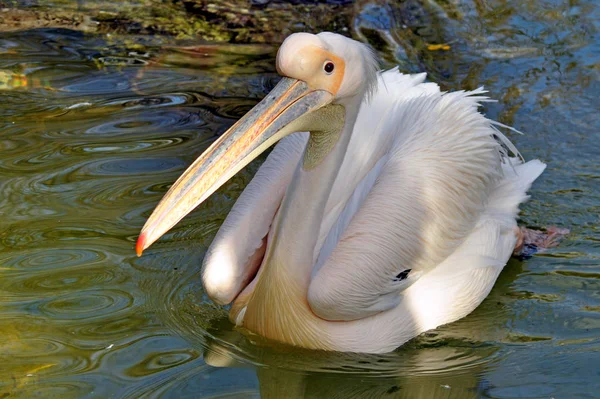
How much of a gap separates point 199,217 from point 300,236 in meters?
1.19

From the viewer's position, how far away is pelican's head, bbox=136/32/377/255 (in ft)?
9.42

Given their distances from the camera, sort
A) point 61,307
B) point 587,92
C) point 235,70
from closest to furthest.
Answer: point 61,307, point 587,92, point 235,70

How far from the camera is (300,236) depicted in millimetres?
3254

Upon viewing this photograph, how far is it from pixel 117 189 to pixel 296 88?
1776mm

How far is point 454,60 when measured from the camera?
6027 mm

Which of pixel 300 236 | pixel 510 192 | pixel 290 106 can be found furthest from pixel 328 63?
pixel 510 192

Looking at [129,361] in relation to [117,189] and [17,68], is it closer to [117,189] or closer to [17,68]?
[117,189]

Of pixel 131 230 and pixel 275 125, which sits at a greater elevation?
pixel 275 125

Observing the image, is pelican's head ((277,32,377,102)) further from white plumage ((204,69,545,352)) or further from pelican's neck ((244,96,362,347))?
white plumage ((204,69,545,352))

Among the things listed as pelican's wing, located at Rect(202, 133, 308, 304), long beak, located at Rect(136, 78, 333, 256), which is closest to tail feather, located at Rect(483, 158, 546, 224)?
pelican's wing, located at Rect(202, 133, 308, 304)

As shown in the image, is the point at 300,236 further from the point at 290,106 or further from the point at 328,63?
the point at 328,63

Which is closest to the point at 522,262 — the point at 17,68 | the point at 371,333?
the point at 371,333

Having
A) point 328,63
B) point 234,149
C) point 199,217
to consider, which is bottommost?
point 199,217

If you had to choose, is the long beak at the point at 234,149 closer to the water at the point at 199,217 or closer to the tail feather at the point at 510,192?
the water at the point at 199,217
